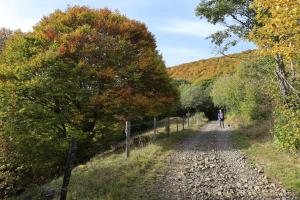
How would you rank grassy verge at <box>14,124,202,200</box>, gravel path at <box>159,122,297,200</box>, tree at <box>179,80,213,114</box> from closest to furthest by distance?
1. gravel path at <box>159,122,297,200</box>
2. grassy verge at <box>14,124,202,200</box>
3. tree at <box>179,80,213,114</box>

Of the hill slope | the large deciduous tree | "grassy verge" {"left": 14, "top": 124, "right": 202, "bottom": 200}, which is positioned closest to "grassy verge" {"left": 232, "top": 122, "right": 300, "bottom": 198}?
"grassy verge" {"left": 14, "top": 124, "right": 202, "bottom": 200}

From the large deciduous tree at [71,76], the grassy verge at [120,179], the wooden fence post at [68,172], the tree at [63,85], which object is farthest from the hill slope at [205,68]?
the wooden fence post at [68,172]

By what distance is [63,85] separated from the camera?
10.8m

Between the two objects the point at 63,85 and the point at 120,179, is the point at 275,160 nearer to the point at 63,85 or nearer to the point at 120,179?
the point at 120,179

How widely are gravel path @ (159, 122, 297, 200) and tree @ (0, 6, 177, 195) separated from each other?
10.5 feet

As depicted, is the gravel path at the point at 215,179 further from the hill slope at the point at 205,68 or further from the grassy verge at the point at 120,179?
the hill slope at the point at 205,68

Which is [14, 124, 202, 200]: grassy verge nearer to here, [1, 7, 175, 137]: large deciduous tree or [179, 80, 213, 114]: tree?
[1, 7, 175, 137]: large deciduous tree

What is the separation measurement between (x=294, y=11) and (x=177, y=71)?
73919mm

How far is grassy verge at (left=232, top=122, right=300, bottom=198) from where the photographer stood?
499 inches

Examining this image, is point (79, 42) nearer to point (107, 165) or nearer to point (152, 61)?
point (107, 165)

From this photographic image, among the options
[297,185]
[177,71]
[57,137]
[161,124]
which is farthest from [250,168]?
[177,71]

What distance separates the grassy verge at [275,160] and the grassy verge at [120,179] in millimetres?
4264

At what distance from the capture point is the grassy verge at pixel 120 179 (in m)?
12.1

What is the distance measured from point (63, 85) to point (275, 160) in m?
9.96
